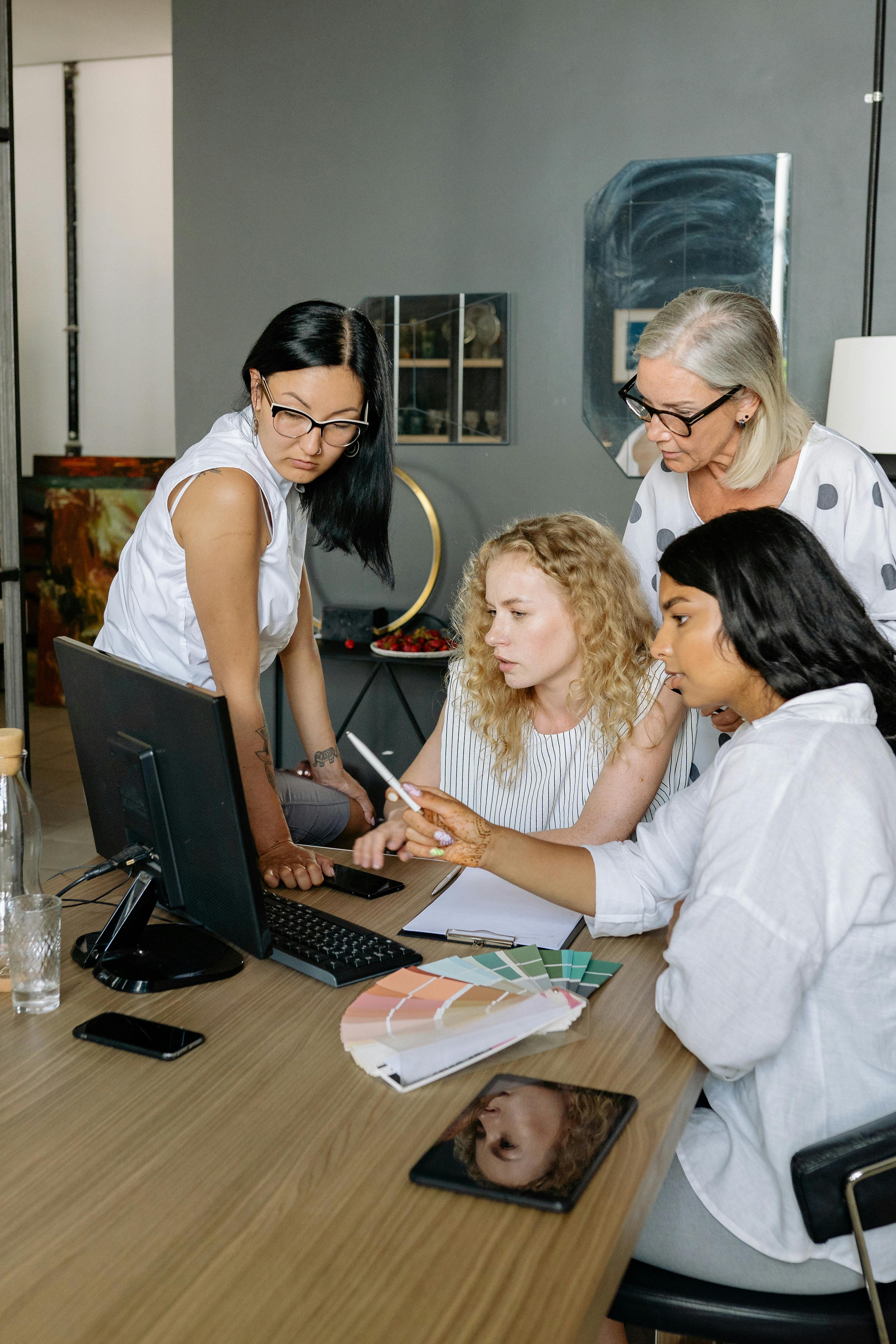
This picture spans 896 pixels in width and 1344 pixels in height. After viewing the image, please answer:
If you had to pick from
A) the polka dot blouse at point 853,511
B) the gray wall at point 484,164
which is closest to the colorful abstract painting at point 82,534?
the gray wall at point 484,164

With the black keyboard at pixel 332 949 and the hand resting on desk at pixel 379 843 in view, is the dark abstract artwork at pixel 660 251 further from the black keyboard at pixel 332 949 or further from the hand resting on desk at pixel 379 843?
the black keyboard at pixel 332 949

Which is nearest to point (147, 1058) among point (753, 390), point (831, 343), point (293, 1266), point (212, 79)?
point (293, 1266)

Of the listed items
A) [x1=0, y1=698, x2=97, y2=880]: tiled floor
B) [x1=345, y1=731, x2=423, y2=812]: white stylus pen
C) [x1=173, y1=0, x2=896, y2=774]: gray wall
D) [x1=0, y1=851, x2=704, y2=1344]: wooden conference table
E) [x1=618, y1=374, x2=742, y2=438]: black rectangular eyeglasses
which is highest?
[x1=173, y1=0, x2=896, y2=774]: gray wall

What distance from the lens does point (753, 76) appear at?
3.76 m

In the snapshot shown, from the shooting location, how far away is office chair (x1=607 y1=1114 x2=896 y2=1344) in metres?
1.08

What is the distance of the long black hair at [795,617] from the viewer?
1.29m

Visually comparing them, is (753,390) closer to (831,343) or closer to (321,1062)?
(321,1062)

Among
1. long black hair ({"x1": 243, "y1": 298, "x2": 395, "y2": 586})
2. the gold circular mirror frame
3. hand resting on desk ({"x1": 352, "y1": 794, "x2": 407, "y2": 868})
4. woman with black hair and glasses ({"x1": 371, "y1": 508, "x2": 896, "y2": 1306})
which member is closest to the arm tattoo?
hand resting on desk ({"x1": 352, "y1": 794, "x2": 407, "y2": 868})

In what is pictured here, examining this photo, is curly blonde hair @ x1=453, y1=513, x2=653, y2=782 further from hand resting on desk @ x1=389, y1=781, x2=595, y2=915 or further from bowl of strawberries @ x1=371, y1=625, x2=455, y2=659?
bowl of strawberries @ x1=371, y1=625, x2=455, y2=659

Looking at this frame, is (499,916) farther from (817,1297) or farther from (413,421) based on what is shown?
(413,421)

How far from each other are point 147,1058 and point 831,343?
11.0 ft

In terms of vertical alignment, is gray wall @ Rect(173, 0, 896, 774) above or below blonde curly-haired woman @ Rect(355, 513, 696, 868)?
above

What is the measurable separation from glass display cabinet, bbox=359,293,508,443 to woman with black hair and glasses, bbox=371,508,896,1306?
3.01 meters

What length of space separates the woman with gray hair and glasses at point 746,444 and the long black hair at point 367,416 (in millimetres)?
466
